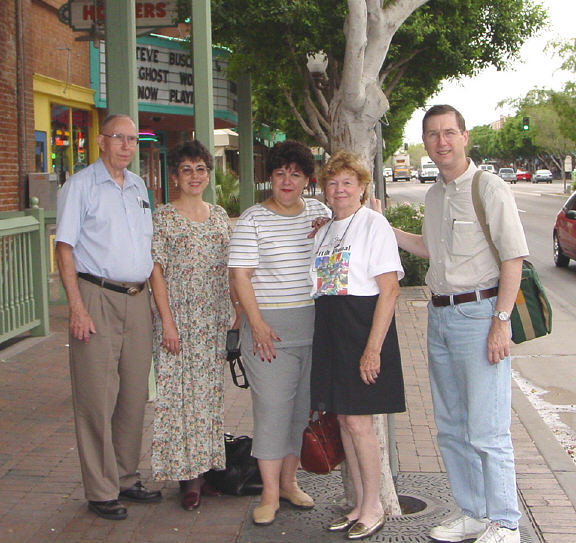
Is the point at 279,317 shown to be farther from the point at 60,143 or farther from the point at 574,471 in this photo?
the point at 60,143

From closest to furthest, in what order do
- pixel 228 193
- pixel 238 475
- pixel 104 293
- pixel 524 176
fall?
pixel 104 293 < pixel 238 475 < pixel 228 193 < pixel 524 176

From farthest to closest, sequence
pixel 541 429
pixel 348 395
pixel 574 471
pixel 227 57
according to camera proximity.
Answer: pixel 227 57
pixel 541 429
pixel 574 471
pixel 348 395

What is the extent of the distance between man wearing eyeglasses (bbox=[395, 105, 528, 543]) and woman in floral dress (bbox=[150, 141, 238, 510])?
1.20 metres

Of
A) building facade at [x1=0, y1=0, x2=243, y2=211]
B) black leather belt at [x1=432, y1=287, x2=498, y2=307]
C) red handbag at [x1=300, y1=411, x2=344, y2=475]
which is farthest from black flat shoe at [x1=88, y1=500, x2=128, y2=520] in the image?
building facade at [x1=0, y1=0, x2=243, y2=211]

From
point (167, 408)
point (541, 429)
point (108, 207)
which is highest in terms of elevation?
point (108, 207)

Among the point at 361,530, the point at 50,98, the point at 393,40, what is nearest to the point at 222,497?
the point at 361,530

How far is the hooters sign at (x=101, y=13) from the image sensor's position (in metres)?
9.73

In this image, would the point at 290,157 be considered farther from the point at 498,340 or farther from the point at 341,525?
the point at 341,525

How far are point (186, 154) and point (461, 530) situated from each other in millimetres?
2372

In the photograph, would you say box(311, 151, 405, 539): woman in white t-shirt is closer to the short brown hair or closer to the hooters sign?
the short brown hair

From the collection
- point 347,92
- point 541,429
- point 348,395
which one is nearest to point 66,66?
point 347,92

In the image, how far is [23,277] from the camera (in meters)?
9.12

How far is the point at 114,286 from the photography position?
4.53 meters

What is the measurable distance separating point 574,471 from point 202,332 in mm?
2445
